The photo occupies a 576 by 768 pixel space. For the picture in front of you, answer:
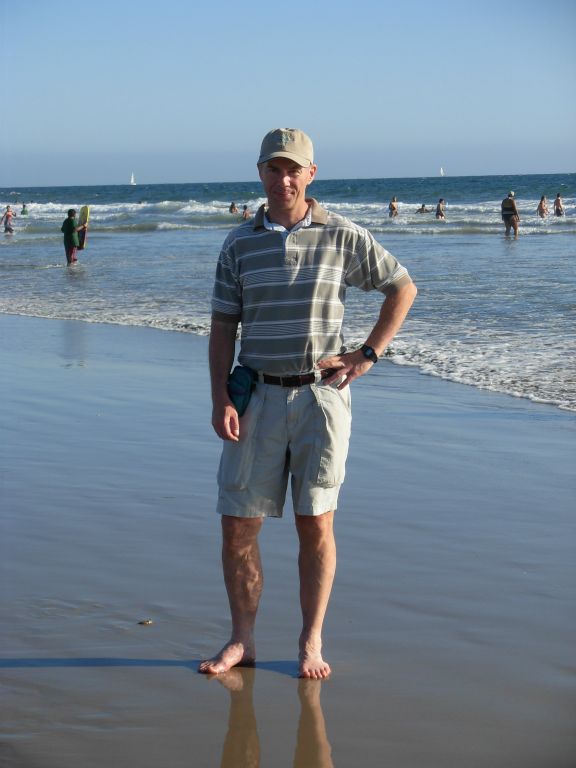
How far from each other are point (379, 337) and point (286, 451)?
1.62 feet

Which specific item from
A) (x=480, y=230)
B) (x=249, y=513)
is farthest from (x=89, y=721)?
(x=480, y=230)

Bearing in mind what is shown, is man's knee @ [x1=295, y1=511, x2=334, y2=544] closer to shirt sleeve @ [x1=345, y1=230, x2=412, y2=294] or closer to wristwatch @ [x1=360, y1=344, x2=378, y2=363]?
wristwatch @ [x1=360, y1=344, x2=378, y2=363]

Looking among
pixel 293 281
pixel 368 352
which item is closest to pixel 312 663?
pixel 368 352

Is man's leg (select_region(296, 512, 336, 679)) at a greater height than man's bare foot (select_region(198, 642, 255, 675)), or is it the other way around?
man's leg (select_region(296, 512, 336, 679))

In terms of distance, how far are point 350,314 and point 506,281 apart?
15.8 ft

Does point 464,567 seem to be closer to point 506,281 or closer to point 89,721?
point 89,721

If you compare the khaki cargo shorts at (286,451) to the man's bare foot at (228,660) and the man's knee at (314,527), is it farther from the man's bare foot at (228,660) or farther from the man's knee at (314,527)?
the man's bare foot at (228,660)

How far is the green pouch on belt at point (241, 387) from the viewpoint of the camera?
11.4ft

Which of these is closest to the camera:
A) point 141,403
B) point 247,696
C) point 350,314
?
point 247,696

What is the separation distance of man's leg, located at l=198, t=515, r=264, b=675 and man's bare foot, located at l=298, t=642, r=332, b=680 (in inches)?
7.5

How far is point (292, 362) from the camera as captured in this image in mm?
3457

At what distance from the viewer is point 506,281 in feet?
58.3

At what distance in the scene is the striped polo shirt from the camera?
134 inches

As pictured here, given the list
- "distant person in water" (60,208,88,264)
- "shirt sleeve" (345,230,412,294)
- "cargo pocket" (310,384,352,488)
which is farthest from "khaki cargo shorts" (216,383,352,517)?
"distant person in water" (60,208,88,264)
